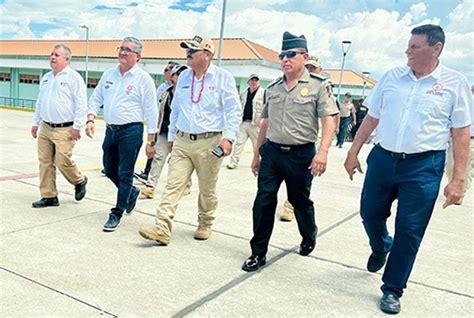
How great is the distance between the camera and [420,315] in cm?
306

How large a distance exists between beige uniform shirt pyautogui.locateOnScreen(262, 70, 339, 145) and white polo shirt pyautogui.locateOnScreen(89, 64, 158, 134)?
1.57m

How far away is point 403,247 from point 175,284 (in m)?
1.62

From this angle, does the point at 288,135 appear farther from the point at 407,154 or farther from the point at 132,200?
the point at 132,200

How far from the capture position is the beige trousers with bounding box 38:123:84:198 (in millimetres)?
5000

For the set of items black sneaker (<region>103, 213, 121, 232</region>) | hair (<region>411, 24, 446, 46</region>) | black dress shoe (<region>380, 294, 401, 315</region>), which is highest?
hair (<region>411, 24, 446, 46</region>)

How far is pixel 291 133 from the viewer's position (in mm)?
3641

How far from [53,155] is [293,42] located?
10.2 feet

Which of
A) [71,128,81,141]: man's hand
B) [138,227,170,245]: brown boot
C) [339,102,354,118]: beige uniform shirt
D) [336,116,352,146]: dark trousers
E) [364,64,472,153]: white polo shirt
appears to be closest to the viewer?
[364,64,472,153]: white polo shirt

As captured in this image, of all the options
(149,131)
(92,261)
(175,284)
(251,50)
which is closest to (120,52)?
(149,131)

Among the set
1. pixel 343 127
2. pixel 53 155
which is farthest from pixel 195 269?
pixel 343 127

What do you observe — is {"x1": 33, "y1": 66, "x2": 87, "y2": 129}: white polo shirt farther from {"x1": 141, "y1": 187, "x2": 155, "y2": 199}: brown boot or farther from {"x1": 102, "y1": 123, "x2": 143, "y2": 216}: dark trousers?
{"x1": 141, "y1": 187, "x2": 155, "y2": 199}: brown boot

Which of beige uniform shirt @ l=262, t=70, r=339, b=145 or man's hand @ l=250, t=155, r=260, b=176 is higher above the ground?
beige uniform shirt @ l=262, t=70, r=339, b=145

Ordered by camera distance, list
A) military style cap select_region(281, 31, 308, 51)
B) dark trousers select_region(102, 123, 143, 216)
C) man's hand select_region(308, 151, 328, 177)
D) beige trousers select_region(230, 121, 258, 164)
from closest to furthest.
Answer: man's hand select_region(308, 151, 328, 177), military style cap select_region(281, 31, 308, 51), dark trousers select_region(102, 123, 143, 216), beige trousers select_region(230, 121, 258, 164)

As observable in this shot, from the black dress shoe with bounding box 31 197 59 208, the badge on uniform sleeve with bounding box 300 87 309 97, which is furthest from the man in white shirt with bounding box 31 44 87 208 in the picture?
the badge on uniform sleeve with bounding box 300 87 309 97
